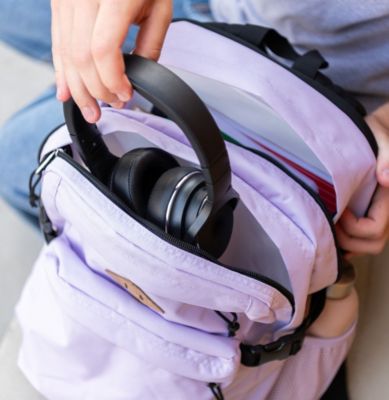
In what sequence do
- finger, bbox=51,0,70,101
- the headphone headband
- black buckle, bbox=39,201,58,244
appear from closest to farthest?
1. the headphone headband
2. finger, bbox=51,0,70,101
3. black buckle, bbox=39,201,58,244

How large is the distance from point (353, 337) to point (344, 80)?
31 cm

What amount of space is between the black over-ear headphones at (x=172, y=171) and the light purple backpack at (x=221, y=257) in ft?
0.06

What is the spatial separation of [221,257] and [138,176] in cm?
13

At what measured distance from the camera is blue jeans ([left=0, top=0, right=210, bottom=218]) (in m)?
0.88

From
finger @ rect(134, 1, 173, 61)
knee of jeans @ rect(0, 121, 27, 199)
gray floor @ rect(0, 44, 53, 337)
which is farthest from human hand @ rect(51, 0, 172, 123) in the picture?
gray floor @ rect(0, 44, 53, 337)

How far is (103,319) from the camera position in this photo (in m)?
0.62

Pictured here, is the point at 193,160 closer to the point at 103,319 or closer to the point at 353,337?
the point at 103,319

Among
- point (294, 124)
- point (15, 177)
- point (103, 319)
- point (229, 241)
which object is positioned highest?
point (294, 124)

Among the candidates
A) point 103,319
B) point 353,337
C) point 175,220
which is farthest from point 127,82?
point 353,337

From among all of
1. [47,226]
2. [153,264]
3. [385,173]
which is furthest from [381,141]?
[47,226]

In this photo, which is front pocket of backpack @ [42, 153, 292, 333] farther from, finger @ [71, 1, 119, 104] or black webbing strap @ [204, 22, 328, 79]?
black webbing strap @ [204, 22, 328, 79]

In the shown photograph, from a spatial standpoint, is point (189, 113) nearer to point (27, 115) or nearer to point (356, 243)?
point (356, 243)

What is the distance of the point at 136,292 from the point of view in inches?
23.5

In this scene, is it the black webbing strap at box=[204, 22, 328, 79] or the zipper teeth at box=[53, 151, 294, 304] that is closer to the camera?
the zipper teeth at box=[53, 151, 294, 304]
